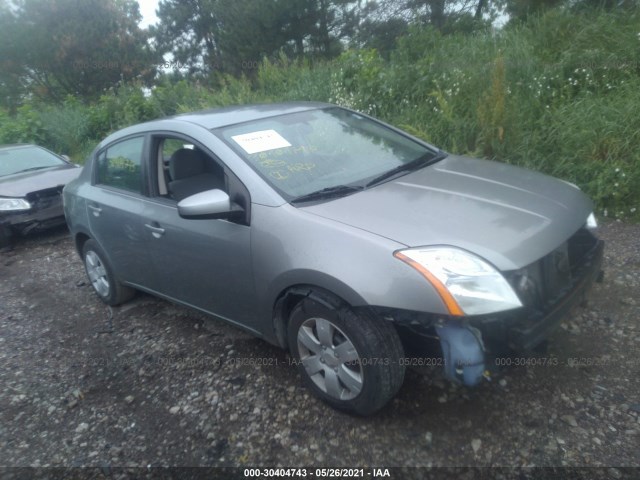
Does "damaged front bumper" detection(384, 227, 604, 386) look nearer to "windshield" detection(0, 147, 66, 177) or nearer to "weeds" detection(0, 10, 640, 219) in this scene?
"weeds" detection(0, 10, 640, 219)

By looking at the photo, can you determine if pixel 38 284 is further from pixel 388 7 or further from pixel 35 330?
pixel 388 7

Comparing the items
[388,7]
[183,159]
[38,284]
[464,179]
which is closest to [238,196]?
[183,159]

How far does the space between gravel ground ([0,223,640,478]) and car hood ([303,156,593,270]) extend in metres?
0.58

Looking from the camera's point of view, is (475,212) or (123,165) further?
(123,165)

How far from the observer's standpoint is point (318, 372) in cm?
294

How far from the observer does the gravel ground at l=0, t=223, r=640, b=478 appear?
2.61 meters

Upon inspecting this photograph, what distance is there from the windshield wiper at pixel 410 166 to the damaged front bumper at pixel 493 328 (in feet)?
3.42

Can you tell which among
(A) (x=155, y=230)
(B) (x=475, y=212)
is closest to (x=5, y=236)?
(A) (x=155, y=230)

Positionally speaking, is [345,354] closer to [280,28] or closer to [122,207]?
[122,207]

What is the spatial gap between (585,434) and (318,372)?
4.60 ft

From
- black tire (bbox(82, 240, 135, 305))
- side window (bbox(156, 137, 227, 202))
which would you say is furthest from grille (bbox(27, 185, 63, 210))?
side window (bbox(156, 137, 227, 202))

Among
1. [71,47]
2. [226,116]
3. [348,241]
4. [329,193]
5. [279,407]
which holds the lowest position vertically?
[279,407]

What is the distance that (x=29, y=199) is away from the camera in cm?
677

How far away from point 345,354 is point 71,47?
99.6 feet
